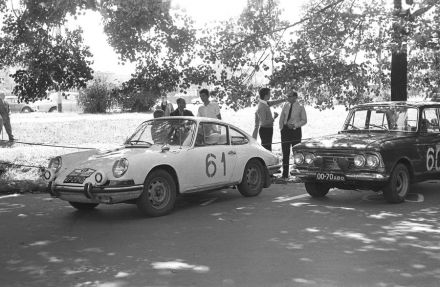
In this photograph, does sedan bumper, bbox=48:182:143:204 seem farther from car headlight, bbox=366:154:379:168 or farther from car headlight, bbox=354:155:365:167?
car headlight, bbox=366:154:379:168

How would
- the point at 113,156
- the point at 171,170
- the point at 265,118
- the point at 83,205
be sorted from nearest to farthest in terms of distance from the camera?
the point at 113,156 → the point at 171,170 → the point at 83,205 → the point at 265,118

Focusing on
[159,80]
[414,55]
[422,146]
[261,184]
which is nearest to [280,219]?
[261,184]

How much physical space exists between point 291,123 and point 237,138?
2714mm

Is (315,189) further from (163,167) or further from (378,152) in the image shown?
(163,167)

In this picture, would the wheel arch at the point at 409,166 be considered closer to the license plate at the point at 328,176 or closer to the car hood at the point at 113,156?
the license plate at the point at 328,176

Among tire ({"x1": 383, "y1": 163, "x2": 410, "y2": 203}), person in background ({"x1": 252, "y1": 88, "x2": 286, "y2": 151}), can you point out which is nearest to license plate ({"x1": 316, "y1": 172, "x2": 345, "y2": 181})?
tire ({"x1": 383, "y1": 163, "x2": 410, "y2": 203})

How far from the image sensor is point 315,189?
9641mm

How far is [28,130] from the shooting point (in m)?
20.9

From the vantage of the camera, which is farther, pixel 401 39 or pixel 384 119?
pixel 401 39

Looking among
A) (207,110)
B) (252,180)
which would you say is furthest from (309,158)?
(207,110)

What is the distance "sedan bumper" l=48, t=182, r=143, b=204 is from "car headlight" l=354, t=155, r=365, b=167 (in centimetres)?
337

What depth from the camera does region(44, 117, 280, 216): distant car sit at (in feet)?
24.8

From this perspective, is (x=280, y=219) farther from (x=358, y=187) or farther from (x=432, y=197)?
Answer: (x=432, y=197)

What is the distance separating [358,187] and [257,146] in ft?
6.73
